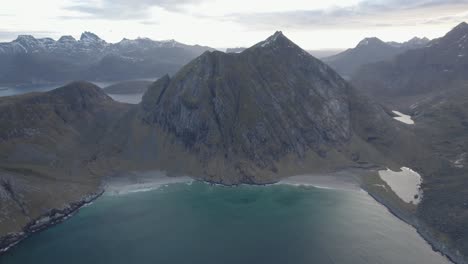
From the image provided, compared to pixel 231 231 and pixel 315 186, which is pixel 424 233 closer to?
pixel 315 186

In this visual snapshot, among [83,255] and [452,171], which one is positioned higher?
[452,171]

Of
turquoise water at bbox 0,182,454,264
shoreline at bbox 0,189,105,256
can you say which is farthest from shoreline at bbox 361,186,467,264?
shoreline at bbox 0,189,105,256

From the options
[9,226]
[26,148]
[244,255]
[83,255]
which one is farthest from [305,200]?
[26,148]

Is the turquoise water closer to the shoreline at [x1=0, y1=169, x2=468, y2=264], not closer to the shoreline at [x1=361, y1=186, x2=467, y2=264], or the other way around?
the shoreline at [x1=361, y1=186, x2=467, y2=264]

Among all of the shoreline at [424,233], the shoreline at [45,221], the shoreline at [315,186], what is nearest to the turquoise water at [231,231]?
the shoreline at [424,233]

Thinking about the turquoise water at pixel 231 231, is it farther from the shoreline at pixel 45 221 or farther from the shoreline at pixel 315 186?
the shoreline at pixel 45 221

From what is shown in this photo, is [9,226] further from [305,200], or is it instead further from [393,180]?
[393,180]

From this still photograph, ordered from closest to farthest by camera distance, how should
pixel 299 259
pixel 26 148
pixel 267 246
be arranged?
pixel 299 259, pixel 267 246, pixel 26 148

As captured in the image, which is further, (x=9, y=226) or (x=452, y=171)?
(x=452, y=171)
